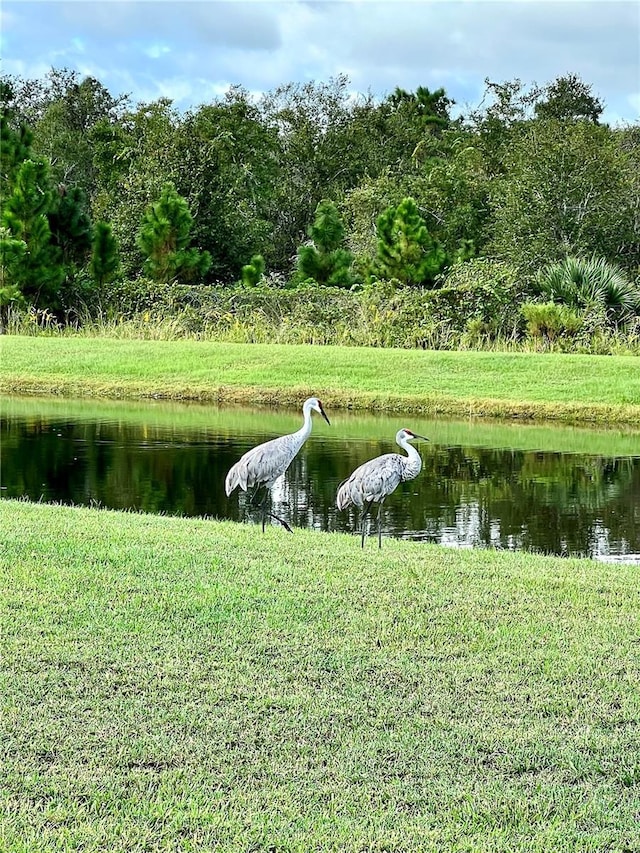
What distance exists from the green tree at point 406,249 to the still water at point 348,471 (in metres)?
10.9

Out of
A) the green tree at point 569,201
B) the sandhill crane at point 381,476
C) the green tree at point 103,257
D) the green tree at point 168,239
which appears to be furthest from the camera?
the green tree at point 168,239

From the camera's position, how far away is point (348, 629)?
4.80 meters

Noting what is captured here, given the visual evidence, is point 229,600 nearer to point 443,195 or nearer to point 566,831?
point 566,831

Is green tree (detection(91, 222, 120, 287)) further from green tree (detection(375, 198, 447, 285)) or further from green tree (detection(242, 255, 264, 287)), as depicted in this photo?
green tree (detection(375, 198, 447, 285))

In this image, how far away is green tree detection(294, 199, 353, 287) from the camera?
92.9 ft

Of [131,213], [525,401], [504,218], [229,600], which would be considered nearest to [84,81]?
[131,213]

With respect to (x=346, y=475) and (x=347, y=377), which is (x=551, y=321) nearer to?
(x=347, y=377)

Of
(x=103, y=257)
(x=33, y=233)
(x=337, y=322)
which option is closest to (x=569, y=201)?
(x=337, y=322)

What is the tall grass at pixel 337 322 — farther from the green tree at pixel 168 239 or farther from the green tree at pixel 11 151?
the green tree at pixel 11 151

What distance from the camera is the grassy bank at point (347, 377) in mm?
15859

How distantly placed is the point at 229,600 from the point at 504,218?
74.5ft

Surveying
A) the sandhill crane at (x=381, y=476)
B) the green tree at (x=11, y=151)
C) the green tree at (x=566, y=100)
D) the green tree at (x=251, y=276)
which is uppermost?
the green tree at (x=566, y=100)

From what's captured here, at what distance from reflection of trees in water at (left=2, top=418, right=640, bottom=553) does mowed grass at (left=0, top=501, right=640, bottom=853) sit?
2255 mm


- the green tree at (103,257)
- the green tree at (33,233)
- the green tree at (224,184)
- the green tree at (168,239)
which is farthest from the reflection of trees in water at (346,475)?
the green tree at (224,184)
